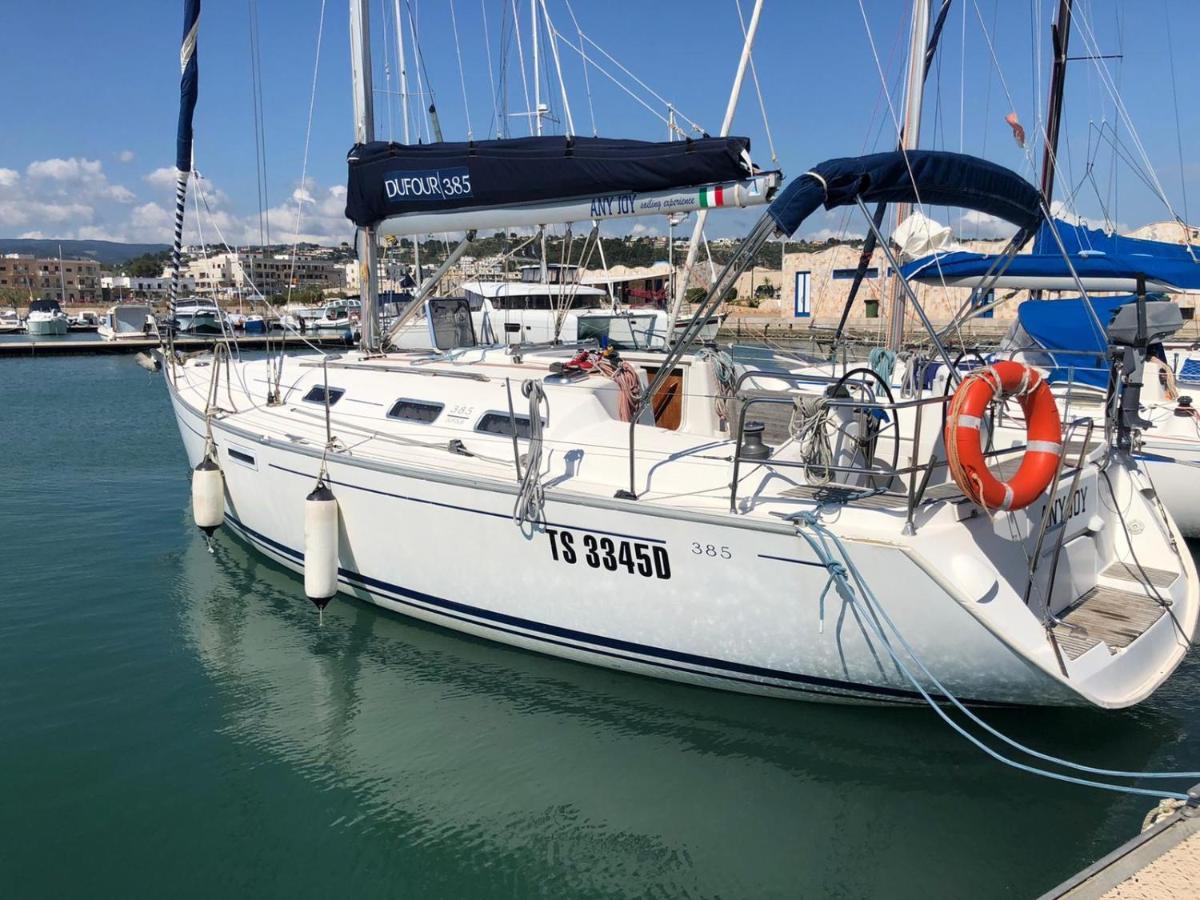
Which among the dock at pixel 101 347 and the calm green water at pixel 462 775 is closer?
the calm green water at pixel 462 775

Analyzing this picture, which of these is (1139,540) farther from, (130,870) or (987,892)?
(130,870)

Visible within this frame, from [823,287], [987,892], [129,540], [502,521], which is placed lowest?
[987,892]

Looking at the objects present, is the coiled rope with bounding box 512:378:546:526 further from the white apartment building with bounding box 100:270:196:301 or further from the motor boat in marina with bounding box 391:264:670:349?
the white apartment building with bounding box 100:270:196:301

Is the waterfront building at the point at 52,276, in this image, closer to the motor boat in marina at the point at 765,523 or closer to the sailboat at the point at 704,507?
the sailboat at the point at 704,507

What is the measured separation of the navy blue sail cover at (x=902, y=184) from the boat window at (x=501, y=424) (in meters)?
2.54

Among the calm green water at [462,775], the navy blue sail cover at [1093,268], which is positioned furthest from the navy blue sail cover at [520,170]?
the navy blue sail cover at [1093,268]

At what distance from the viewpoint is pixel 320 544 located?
22.1 ft

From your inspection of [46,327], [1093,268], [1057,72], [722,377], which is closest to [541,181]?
[722,377]

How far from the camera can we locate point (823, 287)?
1848 inches

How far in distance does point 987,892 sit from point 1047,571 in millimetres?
2270

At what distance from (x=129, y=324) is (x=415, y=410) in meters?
50.2

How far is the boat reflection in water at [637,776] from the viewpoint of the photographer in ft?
14.8

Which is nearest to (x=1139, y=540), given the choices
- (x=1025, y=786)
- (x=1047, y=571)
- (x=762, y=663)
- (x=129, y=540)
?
(x=1047, y=571)

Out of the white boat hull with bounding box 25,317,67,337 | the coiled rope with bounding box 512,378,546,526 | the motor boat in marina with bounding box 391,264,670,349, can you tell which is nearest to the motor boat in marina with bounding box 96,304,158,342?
the white boat hull with bounding box 25,317,67,337
